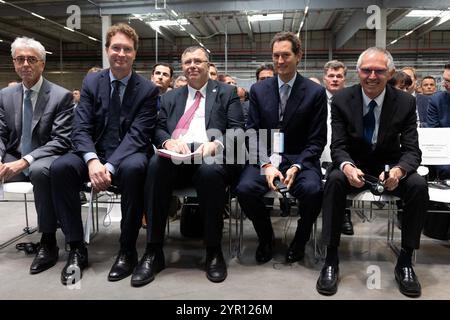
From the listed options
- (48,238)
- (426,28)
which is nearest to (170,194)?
(48,238)

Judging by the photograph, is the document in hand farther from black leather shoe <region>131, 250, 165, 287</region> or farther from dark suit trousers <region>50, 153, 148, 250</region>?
black leather shoe <region>131, 250, 165, 287</region>

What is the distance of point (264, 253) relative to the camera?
8.26 ft

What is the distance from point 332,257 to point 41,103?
2099 millimetres

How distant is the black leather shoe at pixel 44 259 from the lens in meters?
2.33

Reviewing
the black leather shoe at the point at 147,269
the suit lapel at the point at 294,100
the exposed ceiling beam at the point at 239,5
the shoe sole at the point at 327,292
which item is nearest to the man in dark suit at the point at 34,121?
the black leather shoe at the point at 147,269

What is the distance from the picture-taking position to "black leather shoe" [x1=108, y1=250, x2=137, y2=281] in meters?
2.20

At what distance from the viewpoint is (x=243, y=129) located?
8.49 feet

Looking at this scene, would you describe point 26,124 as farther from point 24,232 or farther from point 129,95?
point 24,232

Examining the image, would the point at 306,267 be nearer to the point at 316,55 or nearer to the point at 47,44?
the point at 316,55

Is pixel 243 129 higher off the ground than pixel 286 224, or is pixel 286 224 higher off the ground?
pixel 243 129
